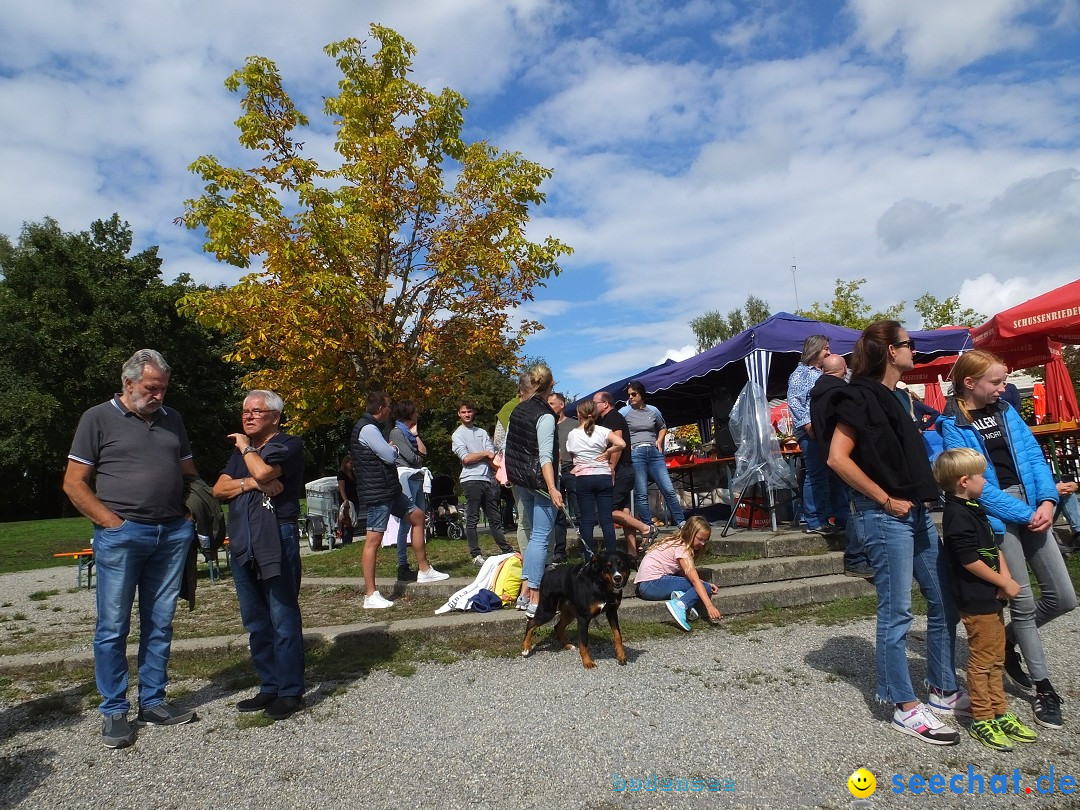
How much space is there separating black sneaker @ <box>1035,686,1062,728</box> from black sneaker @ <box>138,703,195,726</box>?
4203mm

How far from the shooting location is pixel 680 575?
5.79m

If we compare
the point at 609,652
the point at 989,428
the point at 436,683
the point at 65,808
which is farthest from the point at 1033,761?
the point at 65,808

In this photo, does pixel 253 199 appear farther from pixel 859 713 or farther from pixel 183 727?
pixel 859 713

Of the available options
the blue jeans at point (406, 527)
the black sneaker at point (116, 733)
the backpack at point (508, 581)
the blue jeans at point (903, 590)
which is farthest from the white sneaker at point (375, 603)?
the blue jeans at point (903, 590)

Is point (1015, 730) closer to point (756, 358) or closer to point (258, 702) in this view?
point (258, 702)

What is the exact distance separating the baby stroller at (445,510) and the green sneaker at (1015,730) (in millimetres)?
9516

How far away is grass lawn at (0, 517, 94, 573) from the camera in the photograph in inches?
560

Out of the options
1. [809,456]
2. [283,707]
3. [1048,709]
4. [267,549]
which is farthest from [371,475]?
[1048,709]

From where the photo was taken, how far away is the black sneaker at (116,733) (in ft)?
11.6

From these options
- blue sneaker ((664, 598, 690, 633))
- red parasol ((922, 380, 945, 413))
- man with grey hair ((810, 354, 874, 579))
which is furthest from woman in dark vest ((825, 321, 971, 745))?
red parasol ((922, 380, 945, 413))

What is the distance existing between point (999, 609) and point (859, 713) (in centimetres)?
84

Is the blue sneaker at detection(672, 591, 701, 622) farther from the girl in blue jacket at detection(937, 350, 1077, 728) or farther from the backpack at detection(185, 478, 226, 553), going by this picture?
the backpack at detection(185, 478, 226, 553)

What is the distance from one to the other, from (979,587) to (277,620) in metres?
3.51

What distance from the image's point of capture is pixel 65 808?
2.94 m
